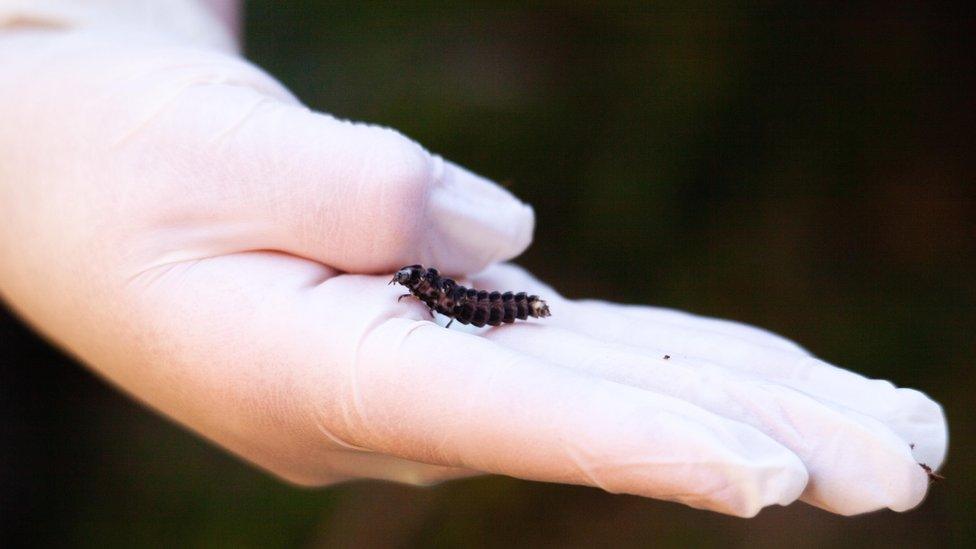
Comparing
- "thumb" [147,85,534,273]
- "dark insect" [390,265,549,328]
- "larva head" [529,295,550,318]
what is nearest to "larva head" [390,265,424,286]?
"dark insect" [390,265,549,328]

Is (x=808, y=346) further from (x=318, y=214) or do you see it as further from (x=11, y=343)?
(x=11, y=343)

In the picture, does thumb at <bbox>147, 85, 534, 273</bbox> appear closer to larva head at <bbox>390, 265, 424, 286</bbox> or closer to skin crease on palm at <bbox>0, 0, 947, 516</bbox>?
skin crease on palm at <bbox>0, 0, 947, 516</bbox>

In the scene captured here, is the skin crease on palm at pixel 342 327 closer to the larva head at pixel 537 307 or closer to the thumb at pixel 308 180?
the thumb at pixel 308 180

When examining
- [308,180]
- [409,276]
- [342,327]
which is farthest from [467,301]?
[308,180]

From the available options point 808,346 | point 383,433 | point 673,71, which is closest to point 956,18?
point 673,71

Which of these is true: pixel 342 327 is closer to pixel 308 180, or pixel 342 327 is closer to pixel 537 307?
pixel 308 180

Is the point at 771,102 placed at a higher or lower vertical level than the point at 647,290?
higher

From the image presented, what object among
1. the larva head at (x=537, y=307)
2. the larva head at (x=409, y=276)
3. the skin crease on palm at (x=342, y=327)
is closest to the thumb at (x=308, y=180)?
the skin crease on palm at (x=342, y=327)
